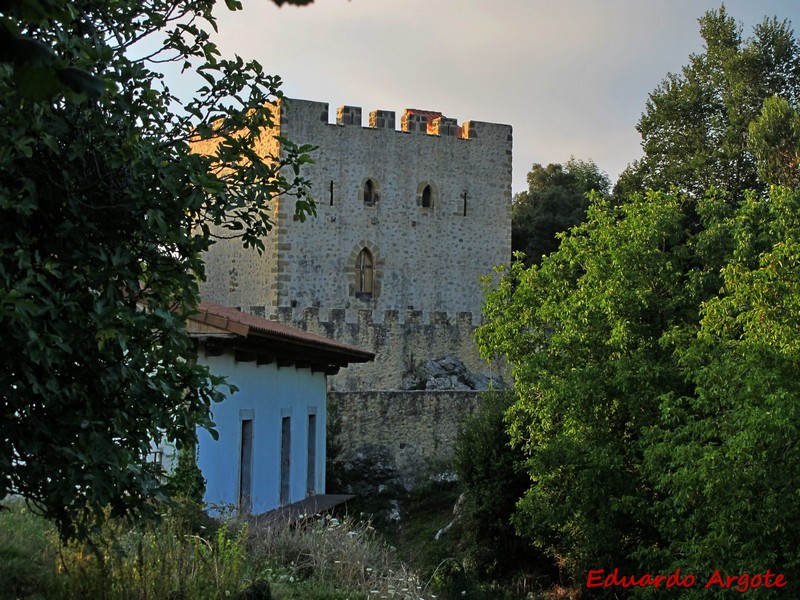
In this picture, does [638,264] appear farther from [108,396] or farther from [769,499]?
[108,396]

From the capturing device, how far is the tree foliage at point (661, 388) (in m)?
14.1

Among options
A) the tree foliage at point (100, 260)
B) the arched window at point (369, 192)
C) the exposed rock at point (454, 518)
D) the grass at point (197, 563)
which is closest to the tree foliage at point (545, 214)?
the arched window at point (369, 192)

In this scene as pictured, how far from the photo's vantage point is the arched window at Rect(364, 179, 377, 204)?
110ft

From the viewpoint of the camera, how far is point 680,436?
50.3ft

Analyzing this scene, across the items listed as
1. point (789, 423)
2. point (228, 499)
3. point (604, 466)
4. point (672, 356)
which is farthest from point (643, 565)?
point (228, 499)

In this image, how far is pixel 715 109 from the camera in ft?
144

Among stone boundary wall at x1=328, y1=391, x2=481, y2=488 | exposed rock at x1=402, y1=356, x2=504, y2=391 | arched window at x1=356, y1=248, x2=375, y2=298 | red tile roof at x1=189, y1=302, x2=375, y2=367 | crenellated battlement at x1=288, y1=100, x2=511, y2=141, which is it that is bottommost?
stone boundary wall at x1=328, y1=391, x2=481, y2=488

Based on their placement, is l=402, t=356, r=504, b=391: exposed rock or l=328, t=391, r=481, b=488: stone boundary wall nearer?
l=328, t=391, r=481, b=488: stone boundary wall

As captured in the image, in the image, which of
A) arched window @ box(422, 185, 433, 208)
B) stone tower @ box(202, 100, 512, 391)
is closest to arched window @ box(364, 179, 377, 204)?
stone tower @ box(202, 100, 512, 391)

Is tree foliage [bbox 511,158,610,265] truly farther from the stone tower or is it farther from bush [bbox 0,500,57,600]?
bush [bbox 0,500,57,600]

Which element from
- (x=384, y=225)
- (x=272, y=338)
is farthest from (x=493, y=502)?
(x=384, y=225)

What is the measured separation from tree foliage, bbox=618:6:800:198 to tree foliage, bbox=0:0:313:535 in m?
36.7

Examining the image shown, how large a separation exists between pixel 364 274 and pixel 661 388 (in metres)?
17.0

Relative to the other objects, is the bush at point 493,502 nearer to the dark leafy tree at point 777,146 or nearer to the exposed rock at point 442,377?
the exposed rock at point 442,377
